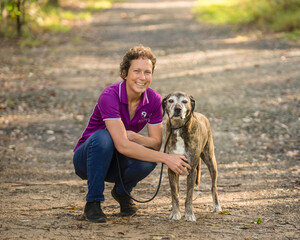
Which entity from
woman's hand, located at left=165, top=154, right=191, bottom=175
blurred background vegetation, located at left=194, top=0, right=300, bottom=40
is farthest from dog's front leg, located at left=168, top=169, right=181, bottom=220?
blurred background vegetation, located at left=194, top=0, right=300, bottom=40

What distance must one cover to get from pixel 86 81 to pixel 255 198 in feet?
25.8

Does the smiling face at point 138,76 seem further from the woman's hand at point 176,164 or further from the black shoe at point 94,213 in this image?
the black shoe at point 94,213

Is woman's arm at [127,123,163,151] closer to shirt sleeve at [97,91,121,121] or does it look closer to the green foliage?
shirt sleeve at [97,91,121,121]

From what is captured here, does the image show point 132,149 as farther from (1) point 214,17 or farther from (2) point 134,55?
(1) point 214,17

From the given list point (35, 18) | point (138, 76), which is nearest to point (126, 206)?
point (138, 76)

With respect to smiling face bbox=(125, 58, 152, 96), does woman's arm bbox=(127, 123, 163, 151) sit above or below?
below

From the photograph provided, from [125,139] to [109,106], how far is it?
0.36m

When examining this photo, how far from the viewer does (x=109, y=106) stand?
4.54 meters

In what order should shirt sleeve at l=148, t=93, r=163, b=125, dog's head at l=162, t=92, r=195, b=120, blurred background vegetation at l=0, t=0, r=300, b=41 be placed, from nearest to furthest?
dog's head at l=162, t=92, r=195, b=120 < shirt sleeve at l=148, t=93, r=163, b=125 < blurred background vegetation at l=0, t=0, r=300, b=41

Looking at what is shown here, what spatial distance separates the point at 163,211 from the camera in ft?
16.7

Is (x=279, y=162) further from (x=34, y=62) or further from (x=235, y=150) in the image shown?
(x=34, y=62)

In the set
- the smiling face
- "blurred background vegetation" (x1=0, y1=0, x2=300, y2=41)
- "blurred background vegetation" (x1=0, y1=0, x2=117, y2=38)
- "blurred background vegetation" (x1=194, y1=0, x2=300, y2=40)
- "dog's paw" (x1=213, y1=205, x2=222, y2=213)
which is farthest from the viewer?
"blurred background vegetation" (x1=194, y1=0, x2=300, y2=40)

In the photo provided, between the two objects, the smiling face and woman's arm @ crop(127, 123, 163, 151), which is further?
woman's arm @ crop(127, 123, 163, 151)

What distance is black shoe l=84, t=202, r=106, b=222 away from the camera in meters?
4.52
